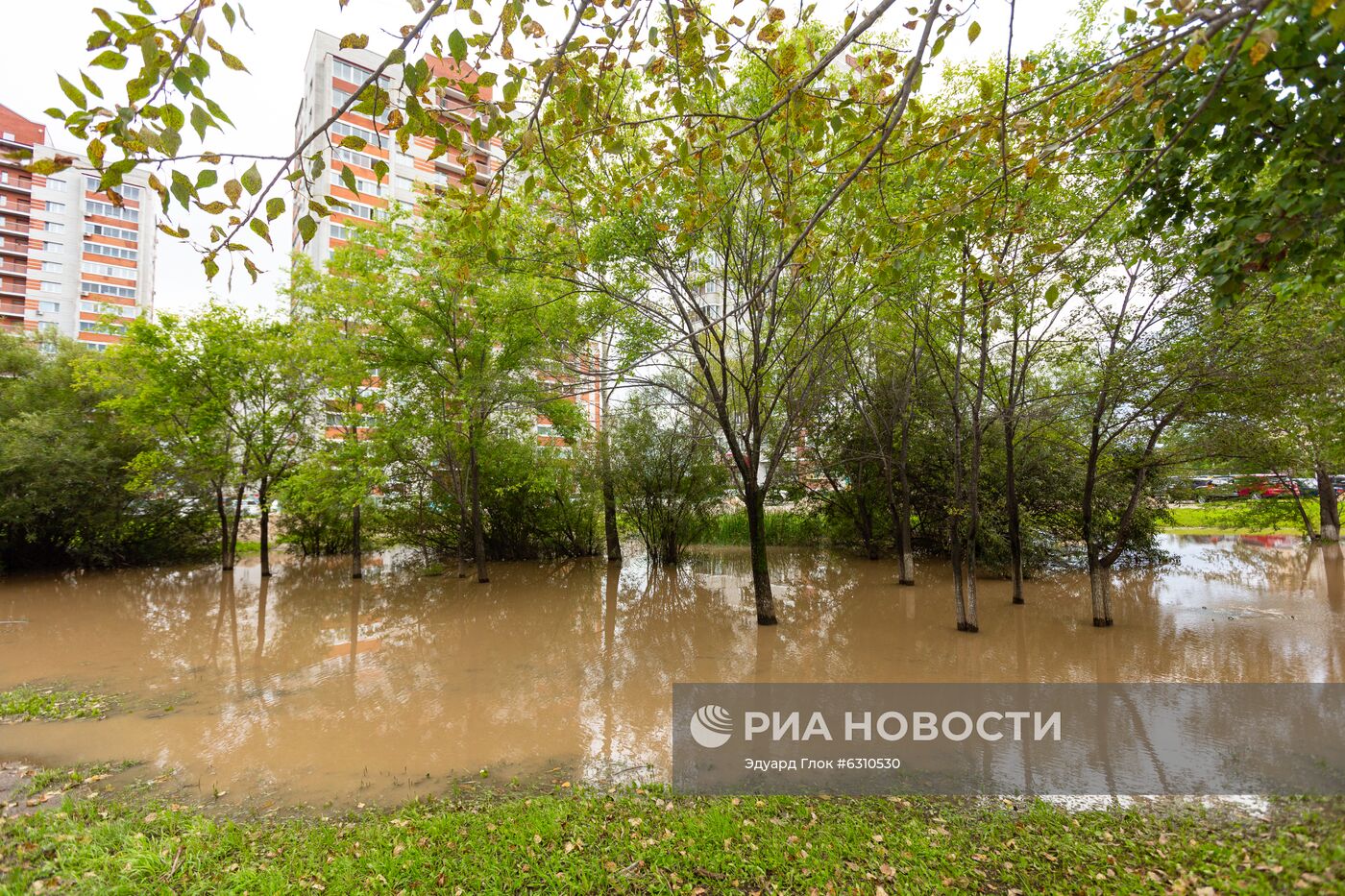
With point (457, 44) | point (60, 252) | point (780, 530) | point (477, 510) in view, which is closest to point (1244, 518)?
point (780, 530)

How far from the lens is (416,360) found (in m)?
14.0

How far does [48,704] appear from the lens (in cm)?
692

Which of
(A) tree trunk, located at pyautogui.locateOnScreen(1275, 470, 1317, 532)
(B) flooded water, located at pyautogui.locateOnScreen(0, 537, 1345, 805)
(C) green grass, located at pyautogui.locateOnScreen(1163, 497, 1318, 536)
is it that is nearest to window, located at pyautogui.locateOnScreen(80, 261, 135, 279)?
(B) flooded water, located at pyautogui.locateOnScreen(0, 537, 1345, 805)

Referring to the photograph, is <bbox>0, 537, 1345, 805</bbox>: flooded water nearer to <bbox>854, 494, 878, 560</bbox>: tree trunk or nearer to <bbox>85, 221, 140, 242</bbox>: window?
<bbox>854, 494, 878, 560</bbox>: tree trunk

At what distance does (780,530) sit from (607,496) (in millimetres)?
6769

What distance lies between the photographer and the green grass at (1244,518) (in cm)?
1728

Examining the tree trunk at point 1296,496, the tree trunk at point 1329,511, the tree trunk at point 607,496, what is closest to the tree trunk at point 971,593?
the tree trunk at point 607,496

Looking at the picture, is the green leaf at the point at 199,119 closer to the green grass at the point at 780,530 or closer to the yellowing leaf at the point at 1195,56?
the yellowing leaf at the point at 1195,56

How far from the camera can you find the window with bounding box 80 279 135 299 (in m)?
46.5

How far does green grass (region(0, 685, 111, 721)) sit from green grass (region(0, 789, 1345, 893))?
3236 mm

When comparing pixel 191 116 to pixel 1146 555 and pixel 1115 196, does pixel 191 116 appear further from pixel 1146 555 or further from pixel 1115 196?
pixel 1146 555

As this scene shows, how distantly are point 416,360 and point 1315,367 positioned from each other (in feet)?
50.0

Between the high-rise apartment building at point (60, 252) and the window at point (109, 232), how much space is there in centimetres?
5

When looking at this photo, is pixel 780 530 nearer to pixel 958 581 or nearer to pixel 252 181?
pixel 958 581
